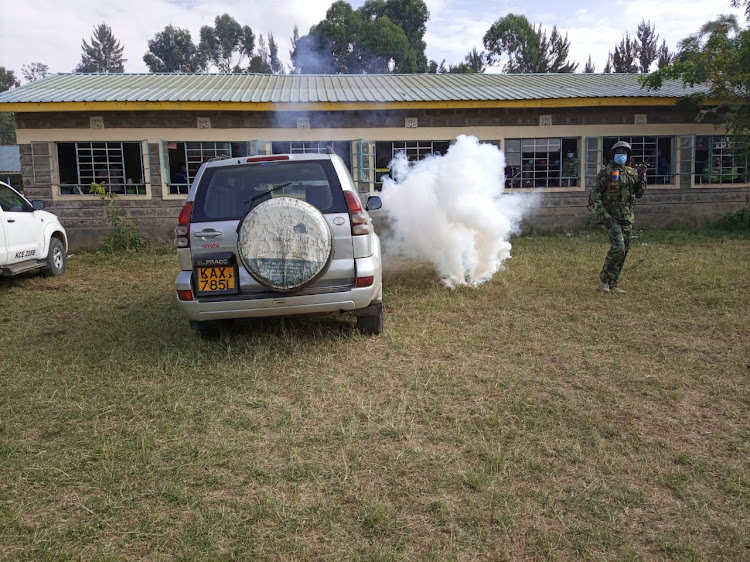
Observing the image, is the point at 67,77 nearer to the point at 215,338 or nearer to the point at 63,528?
the point at 215,338

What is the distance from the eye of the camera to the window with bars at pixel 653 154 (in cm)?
1453

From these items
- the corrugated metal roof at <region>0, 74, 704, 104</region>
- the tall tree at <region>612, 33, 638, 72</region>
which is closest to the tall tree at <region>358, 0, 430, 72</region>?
the tall tree at <region>612, 33, 638, 72</region>

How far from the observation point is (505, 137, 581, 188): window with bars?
1431cm

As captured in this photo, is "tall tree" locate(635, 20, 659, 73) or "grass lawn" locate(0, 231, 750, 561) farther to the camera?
"tall tree" locate(635, 20, 659, 73)

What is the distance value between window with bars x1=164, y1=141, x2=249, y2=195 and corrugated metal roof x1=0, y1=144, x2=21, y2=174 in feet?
64.7

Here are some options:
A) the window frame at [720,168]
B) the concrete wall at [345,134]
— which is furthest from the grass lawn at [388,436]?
the window frame at [720,168]

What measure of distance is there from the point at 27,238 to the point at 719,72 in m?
14.0

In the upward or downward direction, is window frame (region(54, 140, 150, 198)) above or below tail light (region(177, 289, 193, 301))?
above

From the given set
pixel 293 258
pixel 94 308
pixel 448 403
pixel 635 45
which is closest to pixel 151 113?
pixel 94 308

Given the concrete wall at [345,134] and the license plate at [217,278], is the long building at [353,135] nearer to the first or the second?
the concrete wall at [345,134]

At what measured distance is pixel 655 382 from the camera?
4.15 m

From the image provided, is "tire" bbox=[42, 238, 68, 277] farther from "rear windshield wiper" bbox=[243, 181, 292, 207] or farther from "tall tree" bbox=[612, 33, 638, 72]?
"tall tree" bbox=[612, 33, 638, 72]

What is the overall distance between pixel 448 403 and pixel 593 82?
1484 cm

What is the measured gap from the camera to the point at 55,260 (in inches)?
377
